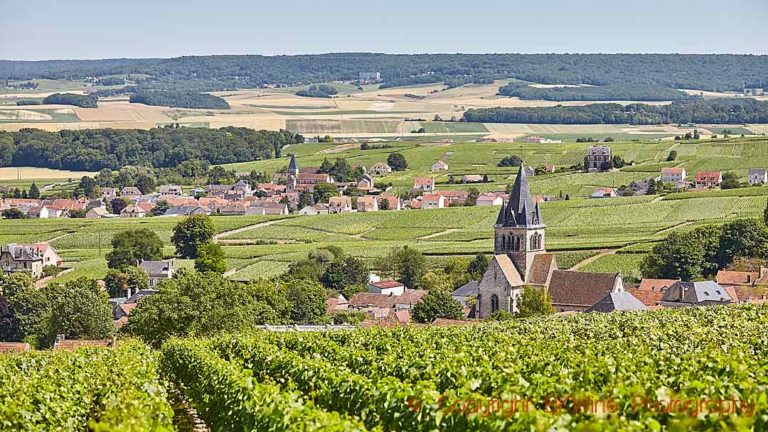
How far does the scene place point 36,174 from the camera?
177 metres

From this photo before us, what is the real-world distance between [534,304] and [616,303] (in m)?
4.15

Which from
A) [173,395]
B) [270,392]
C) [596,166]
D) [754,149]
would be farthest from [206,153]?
[270,392]

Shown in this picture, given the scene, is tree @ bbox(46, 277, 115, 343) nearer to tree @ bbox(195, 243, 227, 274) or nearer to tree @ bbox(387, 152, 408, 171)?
tree @ bbox(195, 243, 227, 274)

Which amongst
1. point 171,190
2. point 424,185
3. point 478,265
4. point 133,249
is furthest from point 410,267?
point 171,190

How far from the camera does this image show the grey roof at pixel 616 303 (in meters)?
58.2

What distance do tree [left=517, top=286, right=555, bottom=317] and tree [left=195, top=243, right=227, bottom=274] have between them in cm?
2743

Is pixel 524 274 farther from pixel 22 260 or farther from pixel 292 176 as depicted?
pixel 292 176

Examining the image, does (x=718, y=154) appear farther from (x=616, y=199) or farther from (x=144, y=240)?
(x=144, y=240)

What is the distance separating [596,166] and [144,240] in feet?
202

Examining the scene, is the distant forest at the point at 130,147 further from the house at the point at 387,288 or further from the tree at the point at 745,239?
the tree at the point at 745,239

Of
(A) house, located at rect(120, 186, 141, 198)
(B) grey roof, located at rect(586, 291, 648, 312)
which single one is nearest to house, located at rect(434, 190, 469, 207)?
(A) house, located at rect(120, 186, 141, 198)

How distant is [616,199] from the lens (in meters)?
107

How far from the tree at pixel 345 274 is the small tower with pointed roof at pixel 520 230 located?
1862cm

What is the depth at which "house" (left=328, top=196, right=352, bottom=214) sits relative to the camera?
429 ft
